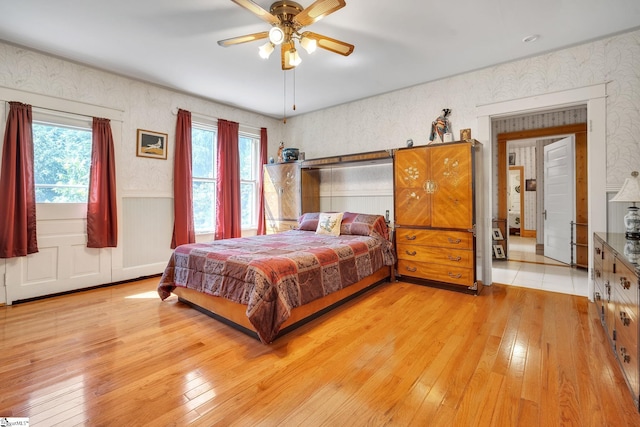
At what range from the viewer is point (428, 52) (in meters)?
3.20

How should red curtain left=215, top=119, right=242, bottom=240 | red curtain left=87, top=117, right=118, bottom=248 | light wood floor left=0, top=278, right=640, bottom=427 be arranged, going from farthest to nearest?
red curtain left=215, top=119, right=242, bottom=240 → red curtain left=87, top=117, right=118, bottom=248 → light wood floor left=0, top=278, right=640, bottom=427

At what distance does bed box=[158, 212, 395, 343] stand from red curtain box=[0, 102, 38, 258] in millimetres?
1594

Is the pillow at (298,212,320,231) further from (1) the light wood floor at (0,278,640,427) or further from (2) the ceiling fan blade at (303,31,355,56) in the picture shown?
(2) the ceiling fan blade at (303,31,355,56)

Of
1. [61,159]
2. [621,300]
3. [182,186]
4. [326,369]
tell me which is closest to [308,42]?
[326,369]

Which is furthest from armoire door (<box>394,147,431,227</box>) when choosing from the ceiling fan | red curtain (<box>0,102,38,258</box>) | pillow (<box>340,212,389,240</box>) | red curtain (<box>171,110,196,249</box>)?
red curtain (<box>0,102,38,258</box>)

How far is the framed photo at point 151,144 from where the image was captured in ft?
13.0

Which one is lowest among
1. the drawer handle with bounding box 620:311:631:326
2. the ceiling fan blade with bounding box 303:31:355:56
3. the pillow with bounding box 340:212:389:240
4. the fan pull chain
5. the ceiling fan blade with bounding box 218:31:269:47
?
the drawer handle with bounding box 620:311:631:326

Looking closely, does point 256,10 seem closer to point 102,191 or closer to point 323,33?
point 323,33

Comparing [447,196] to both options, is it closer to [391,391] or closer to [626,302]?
[626,302]

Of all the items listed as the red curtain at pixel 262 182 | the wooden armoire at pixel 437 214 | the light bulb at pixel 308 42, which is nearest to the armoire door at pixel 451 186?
the wooden armoire at pixel 437 214

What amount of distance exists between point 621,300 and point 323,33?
314cm

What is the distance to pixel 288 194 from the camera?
4.99m

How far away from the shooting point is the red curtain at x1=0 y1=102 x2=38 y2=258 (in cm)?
298

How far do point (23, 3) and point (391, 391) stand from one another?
4029 millimetres
